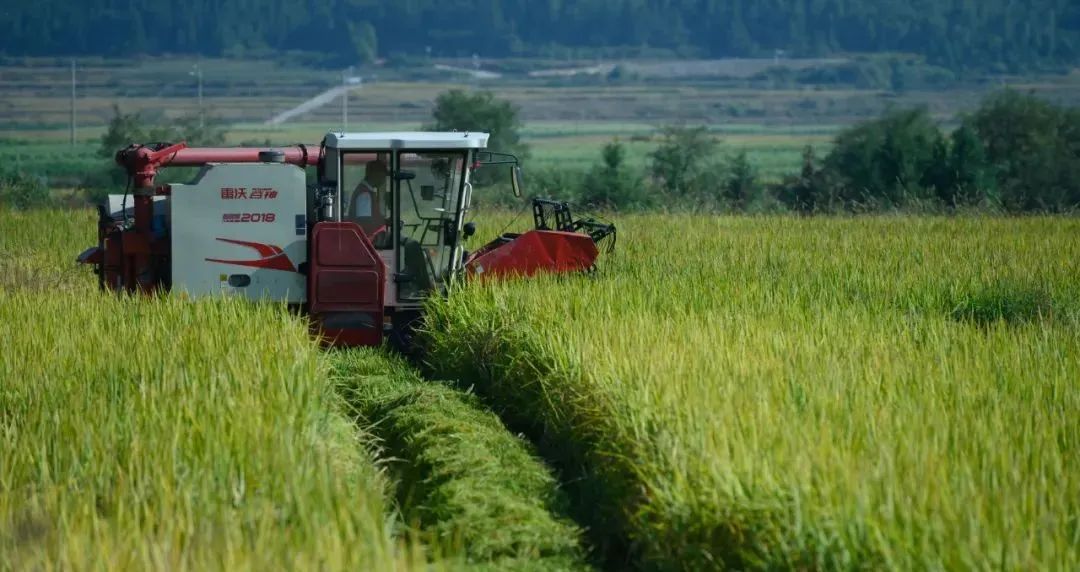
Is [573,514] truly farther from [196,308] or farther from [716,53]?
[716,53]

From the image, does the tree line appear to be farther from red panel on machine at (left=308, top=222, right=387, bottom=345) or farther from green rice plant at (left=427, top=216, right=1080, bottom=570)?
green rice plant at (left=427, top=216, right=1080, bottom=570)

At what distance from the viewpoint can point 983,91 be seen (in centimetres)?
13362

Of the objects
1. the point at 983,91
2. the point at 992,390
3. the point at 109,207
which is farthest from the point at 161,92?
the point at 992,390

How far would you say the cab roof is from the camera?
1244 centimetres

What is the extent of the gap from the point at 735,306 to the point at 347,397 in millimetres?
2718

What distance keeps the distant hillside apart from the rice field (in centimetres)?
14910

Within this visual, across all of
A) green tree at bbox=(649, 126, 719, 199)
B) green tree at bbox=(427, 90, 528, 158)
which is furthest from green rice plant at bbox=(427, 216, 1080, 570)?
green tree at bbox=(427, 90, 528, 158)

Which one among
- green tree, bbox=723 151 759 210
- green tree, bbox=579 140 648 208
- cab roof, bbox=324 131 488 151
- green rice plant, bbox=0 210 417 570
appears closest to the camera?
green rice plant, bbox=0 210 417 570

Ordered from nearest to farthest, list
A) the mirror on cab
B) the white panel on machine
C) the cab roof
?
the mirror on cab, the white panel on machine, the cab roof

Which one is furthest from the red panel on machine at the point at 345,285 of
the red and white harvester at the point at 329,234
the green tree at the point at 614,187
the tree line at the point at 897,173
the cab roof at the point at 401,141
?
the green tree at the point at 614,187

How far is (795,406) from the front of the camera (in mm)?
7164

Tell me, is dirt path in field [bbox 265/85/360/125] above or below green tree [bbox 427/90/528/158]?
below

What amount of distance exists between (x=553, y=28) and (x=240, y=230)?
573 feet

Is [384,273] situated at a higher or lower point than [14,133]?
higher
